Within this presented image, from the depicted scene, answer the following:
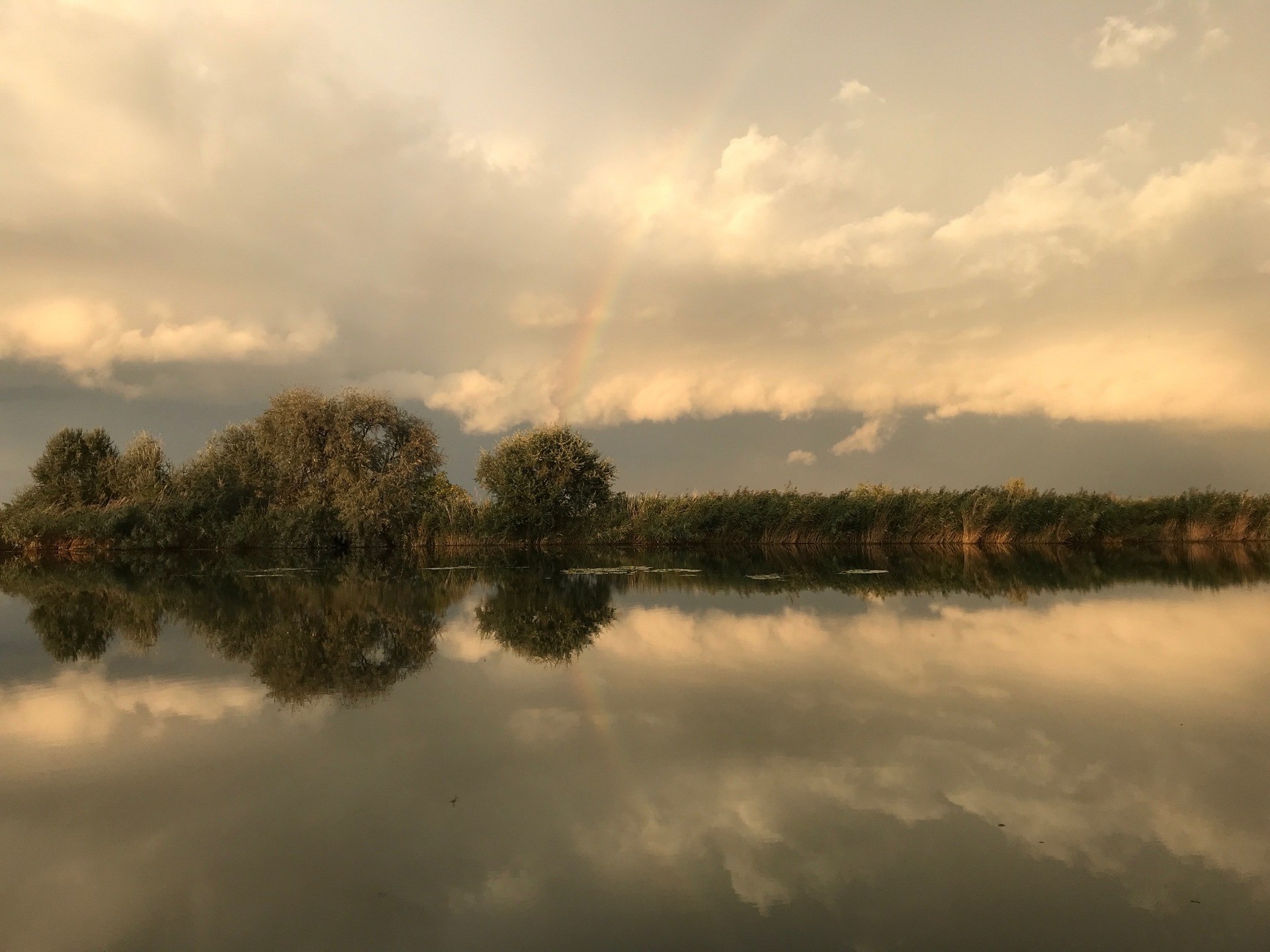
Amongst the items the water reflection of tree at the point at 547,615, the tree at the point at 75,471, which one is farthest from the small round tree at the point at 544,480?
the tree at the point at 75,471

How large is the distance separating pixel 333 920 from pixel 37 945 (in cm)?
136

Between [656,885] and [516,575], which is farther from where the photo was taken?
[516,575]

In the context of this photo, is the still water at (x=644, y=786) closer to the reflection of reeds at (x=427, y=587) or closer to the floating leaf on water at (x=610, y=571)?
the reflection of reeds at (x=427, y=587)

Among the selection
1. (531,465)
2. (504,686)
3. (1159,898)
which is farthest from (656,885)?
(531,465)

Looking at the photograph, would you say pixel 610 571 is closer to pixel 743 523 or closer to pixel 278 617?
pixel 278 617

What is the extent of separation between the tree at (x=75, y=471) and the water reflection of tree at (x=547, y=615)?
1087 inches

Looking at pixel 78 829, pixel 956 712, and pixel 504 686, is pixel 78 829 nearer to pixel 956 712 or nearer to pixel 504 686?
pixel 504 686

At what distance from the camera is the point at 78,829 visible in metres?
5.34

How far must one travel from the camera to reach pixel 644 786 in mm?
5934

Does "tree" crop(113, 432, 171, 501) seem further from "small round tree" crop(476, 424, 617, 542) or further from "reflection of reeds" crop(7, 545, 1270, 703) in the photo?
"small round tree" crop(476, 424, 617, 542)

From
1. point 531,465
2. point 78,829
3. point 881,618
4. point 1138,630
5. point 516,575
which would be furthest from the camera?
point 531,465

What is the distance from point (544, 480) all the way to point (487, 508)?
277cm

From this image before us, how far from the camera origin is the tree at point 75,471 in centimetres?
3791

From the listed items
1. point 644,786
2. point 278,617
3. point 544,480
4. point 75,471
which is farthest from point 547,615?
point 75,471
